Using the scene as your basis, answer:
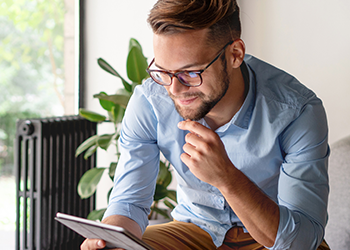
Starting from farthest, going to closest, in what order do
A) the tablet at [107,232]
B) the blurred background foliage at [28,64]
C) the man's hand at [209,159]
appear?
the blurred background foliage at [28,64] < the man's hand at [209,159] < the tablet at [107,232]

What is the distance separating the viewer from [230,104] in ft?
3.69

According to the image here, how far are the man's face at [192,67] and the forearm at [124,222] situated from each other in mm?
374

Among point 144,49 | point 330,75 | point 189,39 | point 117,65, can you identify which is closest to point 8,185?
point 117,65

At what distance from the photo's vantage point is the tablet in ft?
2.26

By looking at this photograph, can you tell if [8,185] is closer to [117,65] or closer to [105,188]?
[105,188]

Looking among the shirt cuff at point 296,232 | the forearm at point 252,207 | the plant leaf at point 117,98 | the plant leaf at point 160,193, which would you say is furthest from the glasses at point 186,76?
the plant leaf at point 160,193

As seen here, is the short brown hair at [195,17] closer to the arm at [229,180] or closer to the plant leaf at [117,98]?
the arm at [229,180]

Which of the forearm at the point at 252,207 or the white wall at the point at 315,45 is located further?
the white wall at the point at 315,45

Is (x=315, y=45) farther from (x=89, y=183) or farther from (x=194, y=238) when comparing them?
(x=89, y=183)

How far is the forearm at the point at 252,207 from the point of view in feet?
2.83

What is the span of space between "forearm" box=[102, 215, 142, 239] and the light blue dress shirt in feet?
0.08

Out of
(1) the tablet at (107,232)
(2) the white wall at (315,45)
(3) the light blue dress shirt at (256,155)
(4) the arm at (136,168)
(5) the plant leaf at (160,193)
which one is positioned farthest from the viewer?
(5) the plant leaf at (160,193)

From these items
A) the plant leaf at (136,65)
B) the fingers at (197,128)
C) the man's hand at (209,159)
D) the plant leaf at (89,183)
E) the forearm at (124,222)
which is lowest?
the plant leaf at (89,183)

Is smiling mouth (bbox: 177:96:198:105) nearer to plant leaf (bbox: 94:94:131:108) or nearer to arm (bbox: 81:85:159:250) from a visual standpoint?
arm (bbox: 81:85:159:250)
